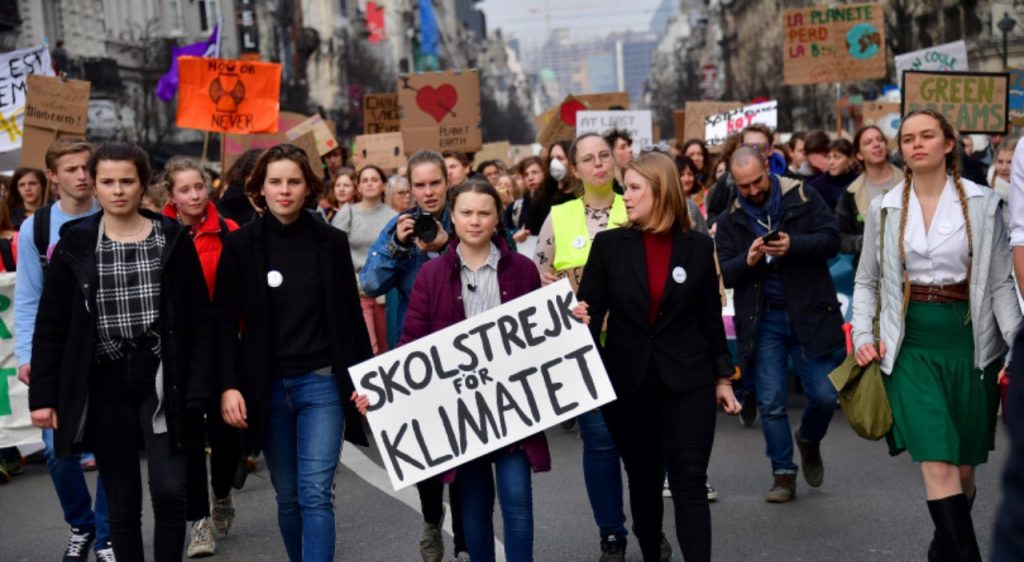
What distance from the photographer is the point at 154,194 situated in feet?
31.8

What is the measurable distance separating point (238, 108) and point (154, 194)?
6889 mm

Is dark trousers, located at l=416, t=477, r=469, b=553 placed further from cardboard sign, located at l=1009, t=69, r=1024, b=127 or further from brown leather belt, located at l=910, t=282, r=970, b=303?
cardboard sign, located at l=1009, t=69, r=1024, b=127

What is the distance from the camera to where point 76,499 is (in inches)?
276

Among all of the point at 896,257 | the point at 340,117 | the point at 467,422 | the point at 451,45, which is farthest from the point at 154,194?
the point at 451,45

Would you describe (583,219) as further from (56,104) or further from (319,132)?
(319,132)

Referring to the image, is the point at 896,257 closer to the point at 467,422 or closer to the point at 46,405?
the point at 467,422

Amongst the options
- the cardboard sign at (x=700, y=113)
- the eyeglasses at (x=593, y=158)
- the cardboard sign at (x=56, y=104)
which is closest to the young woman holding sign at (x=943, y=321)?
the eyeglasses at (x=593, y=158)

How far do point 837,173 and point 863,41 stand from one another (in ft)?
33.4

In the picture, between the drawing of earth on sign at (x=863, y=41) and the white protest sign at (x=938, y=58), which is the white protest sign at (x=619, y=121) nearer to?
the white protest sign at (x=938, y=58)

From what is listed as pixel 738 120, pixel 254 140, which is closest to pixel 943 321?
pixel 738 120

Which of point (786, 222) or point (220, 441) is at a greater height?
point (786, 222)

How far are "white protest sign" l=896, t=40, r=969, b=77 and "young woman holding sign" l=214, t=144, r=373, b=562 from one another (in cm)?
1343

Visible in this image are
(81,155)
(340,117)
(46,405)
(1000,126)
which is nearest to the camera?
(46,405)

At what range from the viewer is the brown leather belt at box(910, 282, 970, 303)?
5.89 meters
